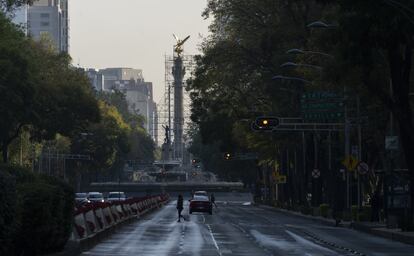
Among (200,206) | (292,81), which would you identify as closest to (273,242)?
(292,81)

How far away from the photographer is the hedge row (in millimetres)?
19859

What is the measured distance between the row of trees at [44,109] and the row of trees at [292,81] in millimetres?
11048

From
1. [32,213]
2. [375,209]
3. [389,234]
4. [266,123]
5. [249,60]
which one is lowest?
[389,234]

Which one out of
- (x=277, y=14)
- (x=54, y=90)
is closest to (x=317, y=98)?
(x=277, y=14)

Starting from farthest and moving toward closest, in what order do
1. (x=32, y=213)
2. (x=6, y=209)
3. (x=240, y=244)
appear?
(x=240, y=244) → (x=32, y=213) → (x=6, y=209)

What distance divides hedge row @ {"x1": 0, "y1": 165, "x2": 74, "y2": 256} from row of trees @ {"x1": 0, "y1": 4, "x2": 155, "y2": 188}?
47.5m

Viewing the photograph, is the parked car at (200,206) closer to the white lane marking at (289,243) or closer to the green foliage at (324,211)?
the green foliage at (324,211)

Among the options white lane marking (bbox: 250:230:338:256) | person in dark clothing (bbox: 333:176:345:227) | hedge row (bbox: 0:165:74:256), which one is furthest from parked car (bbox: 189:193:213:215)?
hedge row (bbox: 0:165:74:256)

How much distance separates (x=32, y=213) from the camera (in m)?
24.3

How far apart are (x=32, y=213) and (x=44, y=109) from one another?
70.2 meters

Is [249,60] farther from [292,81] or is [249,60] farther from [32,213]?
[32,213]

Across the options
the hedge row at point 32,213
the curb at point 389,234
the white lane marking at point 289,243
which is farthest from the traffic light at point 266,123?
the hedge row at point 32,213

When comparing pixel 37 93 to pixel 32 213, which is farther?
pixel 37 93

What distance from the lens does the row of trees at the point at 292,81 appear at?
45750 millimetres
